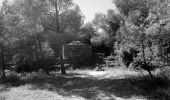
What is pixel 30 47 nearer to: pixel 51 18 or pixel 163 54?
pixel 51 18

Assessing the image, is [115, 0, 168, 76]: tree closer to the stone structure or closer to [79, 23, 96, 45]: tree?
the stone structure

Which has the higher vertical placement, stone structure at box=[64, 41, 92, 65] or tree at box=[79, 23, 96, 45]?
tree at box=[79, 23, 96, 45]

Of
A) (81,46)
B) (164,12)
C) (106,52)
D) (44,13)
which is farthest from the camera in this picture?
(106,52)

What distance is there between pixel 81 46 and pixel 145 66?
20419mm

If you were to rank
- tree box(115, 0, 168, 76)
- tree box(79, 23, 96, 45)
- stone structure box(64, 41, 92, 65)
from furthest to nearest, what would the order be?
1. tree box(79, 23, 96, 45)
2. stone structure box(64, 41, 92, 65)
3. tree box(115, 0, 168, 76)

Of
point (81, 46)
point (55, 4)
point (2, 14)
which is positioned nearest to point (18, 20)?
point (2, 14)

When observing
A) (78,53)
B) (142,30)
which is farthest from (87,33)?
(142,30)

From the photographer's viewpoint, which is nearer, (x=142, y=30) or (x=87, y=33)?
(x=142, y=30)

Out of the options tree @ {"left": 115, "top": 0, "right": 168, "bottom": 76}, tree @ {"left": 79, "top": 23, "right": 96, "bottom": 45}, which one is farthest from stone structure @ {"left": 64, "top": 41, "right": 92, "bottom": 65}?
tree @ {"left": 115, "top": 0, "right": 168, "bottom": 76}

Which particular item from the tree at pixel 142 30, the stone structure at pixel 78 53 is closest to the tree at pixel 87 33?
the stone structure at pixel 78 53

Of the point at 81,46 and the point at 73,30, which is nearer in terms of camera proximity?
the point at 73,30

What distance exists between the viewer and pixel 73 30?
1908cm

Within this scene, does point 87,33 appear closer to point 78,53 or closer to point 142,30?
point 78,53

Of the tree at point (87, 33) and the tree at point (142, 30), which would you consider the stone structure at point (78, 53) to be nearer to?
the tree at point (87, 33)
